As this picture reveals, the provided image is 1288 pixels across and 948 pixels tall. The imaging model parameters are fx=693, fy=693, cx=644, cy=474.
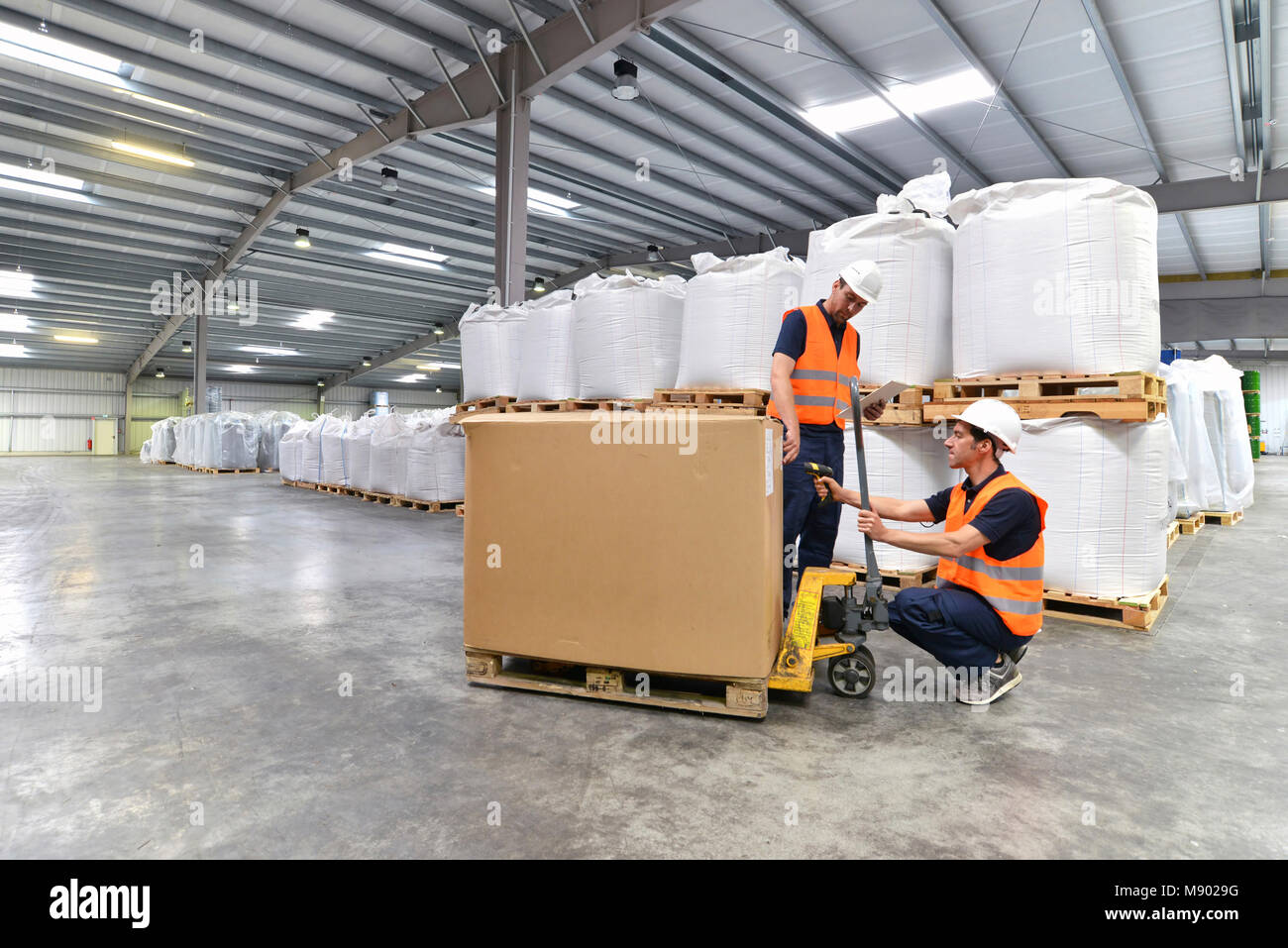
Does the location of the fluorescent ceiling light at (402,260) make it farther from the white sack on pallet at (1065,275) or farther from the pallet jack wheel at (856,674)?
the pallet jack wheel at (856,674)

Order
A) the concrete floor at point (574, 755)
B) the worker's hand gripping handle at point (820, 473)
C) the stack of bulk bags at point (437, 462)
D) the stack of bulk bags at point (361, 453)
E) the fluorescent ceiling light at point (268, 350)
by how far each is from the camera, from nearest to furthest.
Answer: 1. the concrete floor at point (574, 755)
2. the worker's hand gripping handle at point (820, 473)
3. the stack of bulk bags at point (437, 462)
4. the stack of bulk bags at point (361, 453)
5. the fluorescent ceiling light at point (268, 350)

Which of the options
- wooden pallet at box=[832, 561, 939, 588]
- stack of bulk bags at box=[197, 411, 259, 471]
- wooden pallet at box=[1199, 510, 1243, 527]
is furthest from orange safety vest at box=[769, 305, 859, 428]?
stack of bulk bags at box=[197, 411, 259, 471]

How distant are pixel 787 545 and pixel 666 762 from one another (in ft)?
3.86

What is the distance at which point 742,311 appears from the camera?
14.5 ft

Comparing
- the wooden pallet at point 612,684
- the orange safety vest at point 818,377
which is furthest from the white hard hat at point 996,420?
the wooden pallet at point 612,684

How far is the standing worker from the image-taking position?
2.95 m

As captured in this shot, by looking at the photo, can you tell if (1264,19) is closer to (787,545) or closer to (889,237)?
(889,237)

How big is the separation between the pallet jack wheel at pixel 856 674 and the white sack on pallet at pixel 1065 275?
2.03 m

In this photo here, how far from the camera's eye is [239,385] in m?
30.7

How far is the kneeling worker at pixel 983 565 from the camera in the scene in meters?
2.38

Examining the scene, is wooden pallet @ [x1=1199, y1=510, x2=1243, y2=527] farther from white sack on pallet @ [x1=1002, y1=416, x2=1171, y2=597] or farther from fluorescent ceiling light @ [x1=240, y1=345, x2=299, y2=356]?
fluorescent ceiling light @ [x1=240, y1=345, x2=299, y2=356]

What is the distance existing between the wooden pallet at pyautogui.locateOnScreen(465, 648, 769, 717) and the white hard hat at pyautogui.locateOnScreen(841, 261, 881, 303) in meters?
1.68

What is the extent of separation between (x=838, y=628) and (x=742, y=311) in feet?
7.86

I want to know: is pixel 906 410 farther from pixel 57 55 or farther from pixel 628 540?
pixel 57 55
